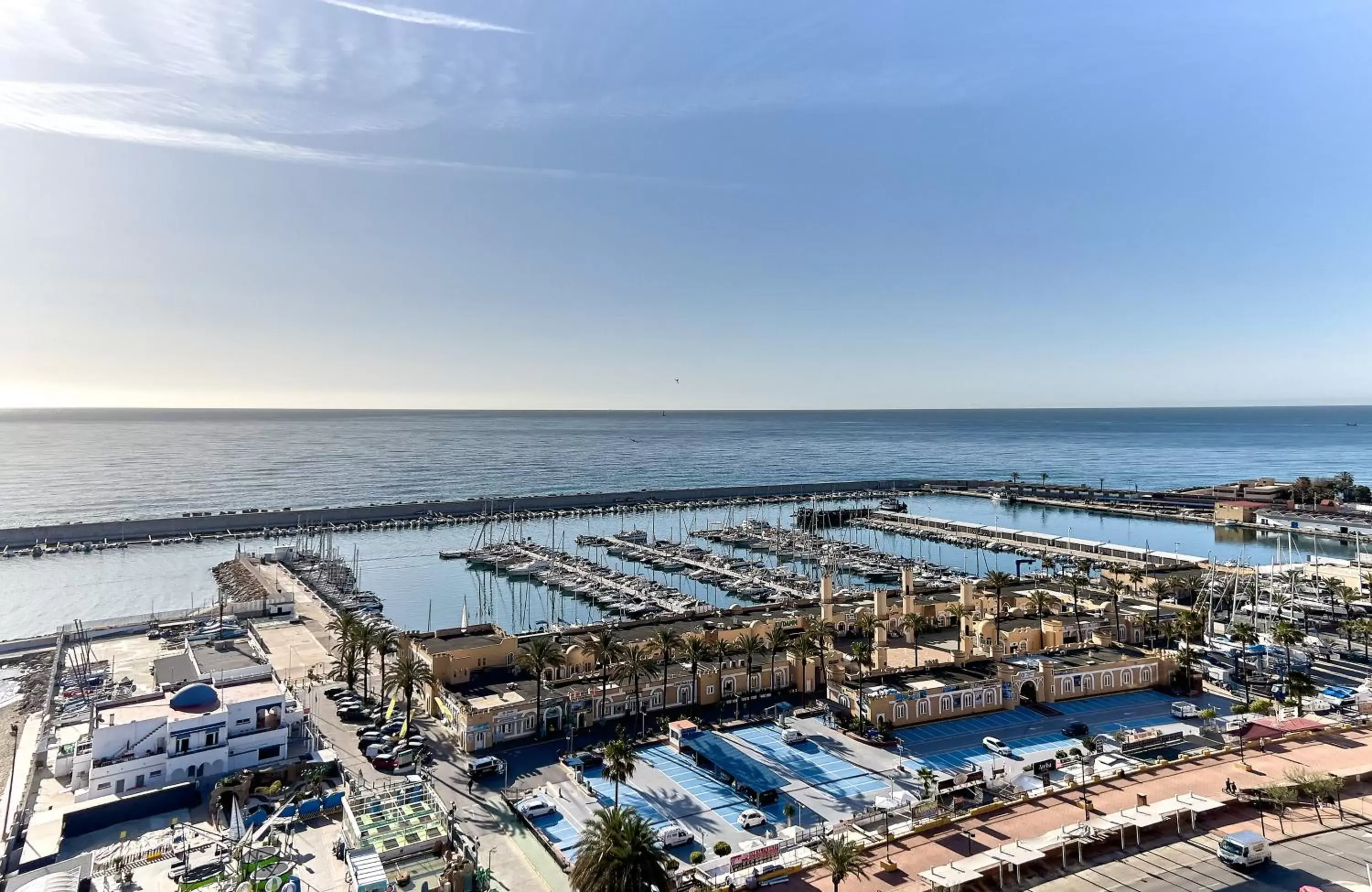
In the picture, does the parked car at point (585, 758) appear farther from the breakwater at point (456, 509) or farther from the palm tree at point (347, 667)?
the breakwater at point (456, 509)

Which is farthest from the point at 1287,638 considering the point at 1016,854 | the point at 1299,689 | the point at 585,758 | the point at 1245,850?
the point at 585,758

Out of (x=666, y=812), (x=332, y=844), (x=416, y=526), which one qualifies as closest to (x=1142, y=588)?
(x=666, y=812)

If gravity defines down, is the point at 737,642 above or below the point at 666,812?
above

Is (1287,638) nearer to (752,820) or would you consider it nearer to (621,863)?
(752,820)

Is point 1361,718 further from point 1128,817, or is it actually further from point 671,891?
point 671,891

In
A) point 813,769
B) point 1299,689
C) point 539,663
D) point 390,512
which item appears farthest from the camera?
point 390,512

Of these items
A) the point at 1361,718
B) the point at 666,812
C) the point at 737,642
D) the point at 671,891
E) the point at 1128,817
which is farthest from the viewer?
the point at 737,642

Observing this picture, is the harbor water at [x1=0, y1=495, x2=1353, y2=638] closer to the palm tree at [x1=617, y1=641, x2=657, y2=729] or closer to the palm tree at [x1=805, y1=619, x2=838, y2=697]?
the palm tree at [x1=617, y1=641, x2=657, y2=729]
